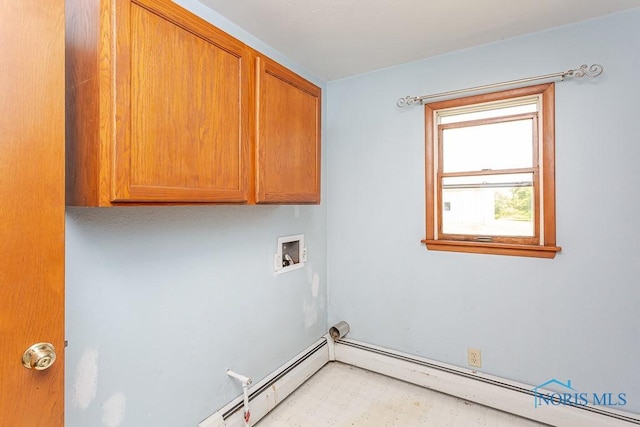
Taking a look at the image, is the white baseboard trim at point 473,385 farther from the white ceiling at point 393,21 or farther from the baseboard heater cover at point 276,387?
the white ceiling at point 393,21

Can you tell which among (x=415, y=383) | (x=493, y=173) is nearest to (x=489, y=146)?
(x=493, y=173)

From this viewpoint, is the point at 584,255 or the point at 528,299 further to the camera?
the point at 528,299

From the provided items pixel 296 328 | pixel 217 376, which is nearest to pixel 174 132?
pixel 217 376

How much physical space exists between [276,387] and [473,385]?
1.19 metres

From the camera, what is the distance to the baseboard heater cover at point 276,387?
5.30 feet

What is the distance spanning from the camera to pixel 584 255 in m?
1.69

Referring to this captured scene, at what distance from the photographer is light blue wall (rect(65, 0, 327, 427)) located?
1148mm

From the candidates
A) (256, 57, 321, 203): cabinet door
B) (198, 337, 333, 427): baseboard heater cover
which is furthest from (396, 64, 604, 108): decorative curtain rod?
(198, 337, 333, 427): baseboard heater cover

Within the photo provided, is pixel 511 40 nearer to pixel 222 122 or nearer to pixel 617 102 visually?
pixel 617 102

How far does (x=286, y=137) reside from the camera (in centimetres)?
155

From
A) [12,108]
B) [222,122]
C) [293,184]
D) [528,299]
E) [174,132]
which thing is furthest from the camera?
[528,299]

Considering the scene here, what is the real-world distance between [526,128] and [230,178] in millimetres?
1704

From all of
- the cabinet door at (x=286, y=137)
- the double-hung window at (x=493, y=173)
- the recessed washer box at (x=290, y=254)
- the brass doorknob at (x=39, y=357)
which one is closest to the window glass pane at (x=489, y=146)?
the double-hung window at (x=493, y=173)

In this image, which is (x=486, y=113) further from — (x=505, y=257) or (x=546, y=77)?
(x=505, y=257)
